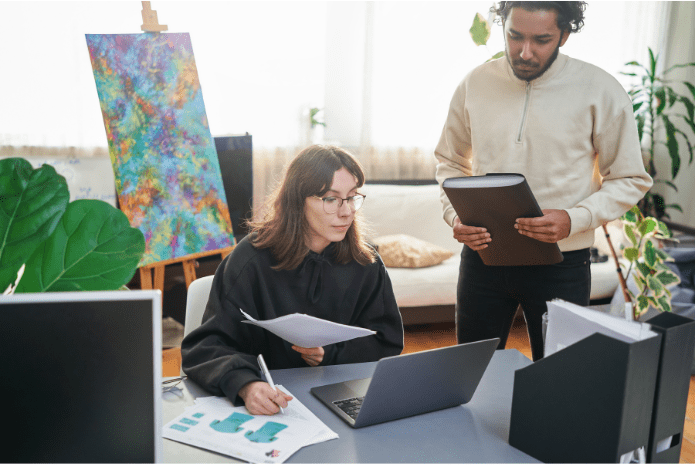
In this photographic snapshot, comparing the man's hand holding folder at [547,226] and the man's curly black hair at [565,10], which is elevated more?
the man's curly black hair at [565,10]

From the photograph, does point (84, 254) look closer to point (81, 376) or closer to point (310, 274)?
point (81, 376)

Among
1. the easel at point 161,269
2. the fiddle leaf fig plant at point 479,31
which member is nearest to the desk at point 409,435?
the easel at point 161,269

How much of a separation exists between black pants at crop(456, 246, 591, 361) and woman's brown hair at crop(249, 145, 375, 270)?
380mm


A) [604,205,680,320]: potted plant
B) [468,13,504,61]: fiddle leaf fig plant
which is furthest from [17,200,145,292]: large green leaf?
[604,205,680,320]: potted plant

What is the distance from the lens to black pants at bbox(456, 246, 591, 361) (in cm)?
164

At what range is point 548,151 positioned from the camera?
164 centimetres

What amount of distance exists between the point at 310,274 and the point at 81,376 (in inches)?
32.4

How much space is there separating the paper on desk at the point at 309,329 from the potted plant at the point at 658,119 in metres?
3.32

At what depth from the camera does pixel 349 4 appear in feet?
13.0

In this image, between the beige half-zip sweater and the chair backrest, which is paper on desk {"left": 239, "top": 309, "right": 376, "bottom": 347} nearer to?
the chair backrest

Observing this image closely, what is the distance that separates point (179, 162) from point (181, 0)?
181 centimetres

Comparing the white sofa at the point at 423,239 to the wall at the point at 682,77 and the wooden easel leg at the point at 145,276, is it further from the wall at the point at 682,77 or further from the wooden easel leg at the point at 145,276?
the wooden easel leg at the point at 145,276

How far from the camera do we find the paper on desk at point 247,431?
931 millimetres

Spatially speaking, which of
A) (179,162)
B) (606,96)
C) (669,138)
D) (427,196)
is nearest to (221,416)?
(606,96)
